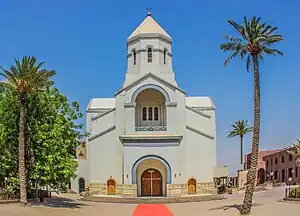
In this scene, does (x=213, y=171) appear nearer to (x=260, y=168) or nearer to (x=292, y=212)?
(x=292, y=212)

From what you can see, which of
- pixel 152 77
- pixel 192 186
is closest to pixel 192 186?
pixel 192 186

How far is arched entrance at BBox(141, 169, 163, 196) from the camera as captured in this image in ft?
175

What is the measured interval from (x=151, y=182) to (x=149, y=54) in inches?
574

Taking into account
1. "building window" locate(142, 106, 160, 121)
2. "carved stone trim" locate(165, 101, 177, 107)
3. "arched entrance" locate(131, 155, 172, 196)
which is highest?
"carved stone trim" locate(165, 101, 177, 107)

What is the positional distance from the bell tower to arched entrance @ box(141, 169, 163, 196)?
33.3ft

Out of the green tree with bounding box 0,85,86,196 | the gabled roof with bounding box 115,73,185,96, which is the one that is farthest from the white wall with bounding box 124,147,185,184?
the green tree with bounding box 0,85,86,196

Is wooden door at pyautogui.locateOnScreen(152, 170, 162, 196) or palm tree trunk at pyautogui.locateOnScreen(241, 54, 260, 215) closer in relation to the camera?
palm tree trunk at pyautogui.locateOnScreen(241, 54, 260, 215)

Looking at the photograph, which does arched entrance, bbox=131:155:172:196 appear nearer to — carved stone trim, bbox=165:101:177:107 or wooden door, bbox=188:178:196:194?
wooden door, bbox=188:178:196:194

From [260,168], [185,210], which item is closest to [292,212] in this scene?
[185,210]

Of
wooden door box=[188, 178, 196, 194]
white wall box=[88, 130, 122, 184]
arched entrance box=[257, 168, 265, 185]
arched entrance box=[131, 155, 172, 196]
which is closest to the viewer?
arched entrance box=[131, 155, 172, 196]

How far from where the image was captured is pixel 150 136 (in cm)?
5162

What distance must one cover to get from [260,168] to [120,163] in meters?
46.1

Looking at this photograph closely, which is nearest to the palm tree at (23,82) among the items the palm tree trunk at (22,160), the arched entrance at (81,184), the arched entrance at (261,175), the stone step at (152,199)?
the palm tree trunk at (22,160)

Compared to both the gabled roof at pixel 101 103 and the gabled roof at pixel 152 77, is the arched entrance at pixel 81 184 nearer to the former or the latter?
the gabled roof at pixel 101 103
